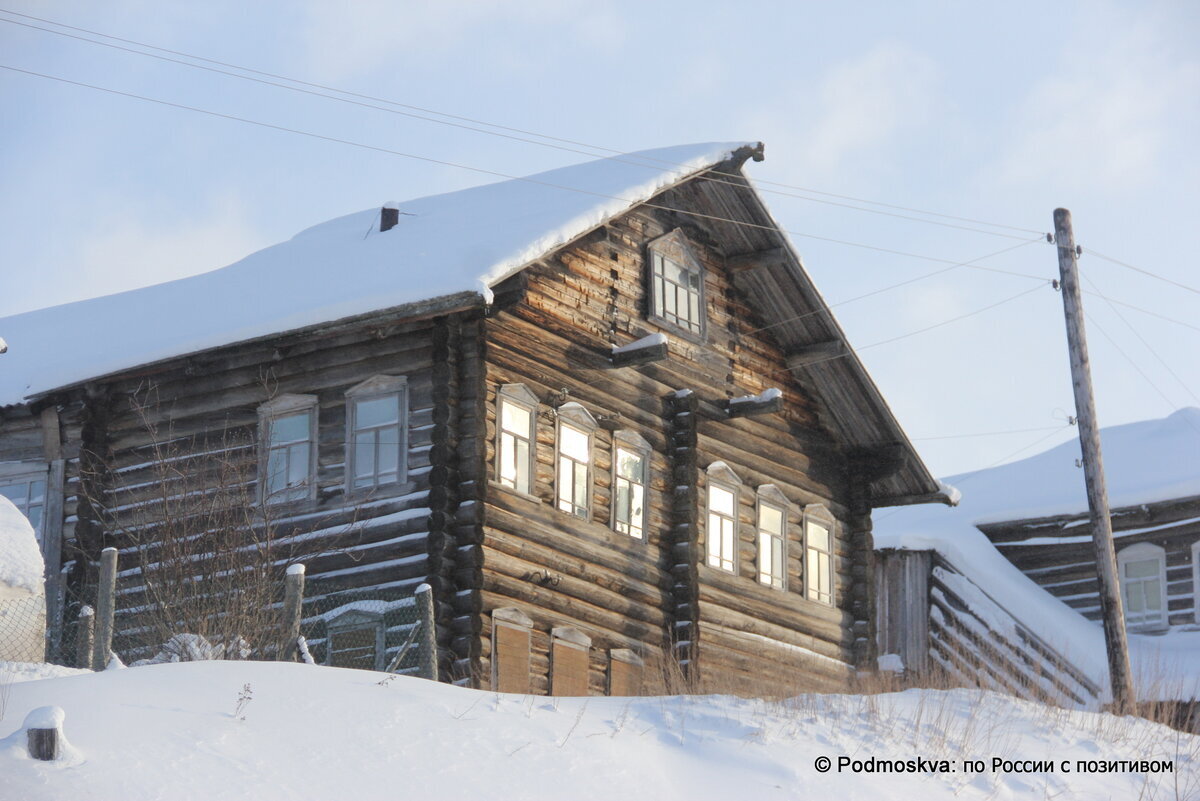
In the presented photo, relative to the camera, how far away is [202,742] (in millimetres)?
10852

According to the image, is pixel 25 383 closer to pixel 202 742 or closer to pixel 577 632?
pixel 577 632

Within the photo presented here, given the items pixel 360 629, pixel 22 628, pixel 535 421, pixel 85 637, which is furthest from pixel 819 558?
pixel 22 628

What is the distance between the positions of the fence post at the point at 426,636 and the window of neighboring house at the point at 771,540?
819 centimetres

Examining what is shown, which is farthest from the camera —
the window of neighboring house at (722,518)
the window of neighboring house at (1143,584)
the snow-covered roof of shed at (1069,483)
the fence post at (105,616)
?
the snow-covered roof of shed at (1069,483)

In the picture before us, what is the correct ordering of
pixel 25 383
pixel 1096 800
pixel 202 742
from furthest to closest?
pixel 25 383 → pixel 1096 800 → pixel 202 742

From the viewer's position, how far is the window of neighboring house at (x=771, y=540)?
2348cm

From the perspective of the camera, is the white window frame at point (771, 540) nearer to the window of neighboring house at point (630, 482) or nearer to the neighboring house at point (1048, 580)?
the window of neighboring house at point (630, 482)

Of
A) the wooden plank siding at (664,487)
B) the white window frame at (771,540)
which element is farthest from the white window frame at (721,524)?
the white window frame at (771,540)

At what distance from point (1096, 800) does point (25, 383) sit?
562 inches

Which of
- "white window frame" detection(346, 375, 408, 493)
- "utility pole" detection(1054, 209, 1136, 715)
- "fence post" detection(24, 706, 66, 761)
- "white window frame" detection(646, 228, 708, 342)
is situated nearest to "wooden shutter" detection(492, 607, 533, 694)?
"white window frame" detection(346, 375, 408, 493)

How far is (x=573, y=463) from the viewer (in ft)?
66.6

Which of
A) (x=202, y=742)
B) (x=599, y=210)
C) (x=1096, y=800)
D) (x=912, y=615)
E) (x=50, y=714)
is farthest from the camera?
(x=912, y=615)

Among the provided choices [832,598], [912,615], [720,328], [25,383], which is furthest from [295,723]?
[912,615]

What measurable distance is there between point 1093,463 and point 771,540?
4.87m
